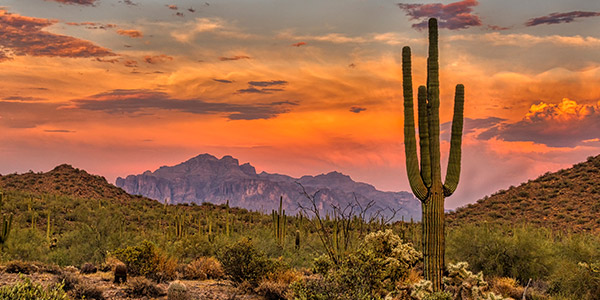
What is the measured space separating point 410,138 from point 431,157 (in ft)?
2.43

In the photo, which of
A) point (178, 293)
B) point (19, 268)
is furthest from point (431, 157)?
point (19, 268)

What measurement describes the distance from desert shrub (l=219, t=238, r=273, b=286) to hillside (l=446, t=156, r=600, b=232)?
27861mm

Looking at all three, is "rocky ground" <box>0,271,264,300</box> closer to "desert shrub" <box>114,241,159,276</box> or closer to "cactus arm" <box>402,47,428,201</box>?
"desert shrub" <box>114,241,159,276</box>

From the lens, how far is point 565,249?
20344mm

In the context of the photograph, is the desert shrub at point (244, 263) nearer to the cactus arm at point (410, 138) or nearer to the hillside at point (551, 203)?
the cactus arm at point (410, 138)

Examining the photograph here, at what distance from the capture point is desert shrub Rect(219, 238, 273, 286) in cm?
1685

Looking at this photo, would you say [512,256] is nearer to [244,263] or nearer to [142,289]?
[244,263]

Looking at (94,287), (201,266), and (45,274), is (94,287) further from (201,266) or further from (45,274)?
(201,266)

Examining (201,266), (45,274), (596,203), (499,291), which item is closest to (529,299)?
(499,291)

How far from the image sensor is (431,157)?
12.9 m

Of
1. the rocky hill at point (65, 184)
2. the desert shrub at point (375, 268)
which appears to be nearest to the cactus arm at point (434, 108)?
the desert shrub at point (375, 268)

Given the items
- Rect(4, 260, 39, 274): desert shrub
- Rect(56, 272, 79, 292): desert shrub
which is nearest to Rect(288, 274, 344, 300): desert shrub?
Rect(56, 272, 79, 292): desert shrub

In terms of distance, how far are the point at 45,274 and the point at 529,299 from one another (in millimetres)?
16133

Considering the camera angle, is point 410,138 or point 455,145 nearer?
point 410,138
